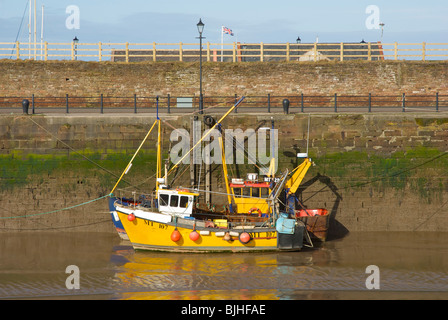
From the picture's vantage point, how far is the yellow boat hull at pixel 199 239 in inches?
704

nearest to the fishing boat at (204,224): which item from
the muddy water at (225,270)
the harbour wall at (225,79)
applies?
the muddy water at (225,270)

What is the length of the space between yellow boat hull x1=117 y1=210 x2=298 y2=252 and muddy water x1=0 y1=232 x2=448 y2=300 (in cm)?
27

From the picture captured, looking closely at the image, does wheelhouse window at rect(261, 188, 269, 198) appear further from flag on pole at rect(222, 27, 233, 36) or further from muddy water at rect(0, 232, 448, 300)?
flag on pole at rect(222, 27, 233, 36)

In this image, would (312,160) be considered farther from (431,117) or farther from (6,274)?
(6,274)

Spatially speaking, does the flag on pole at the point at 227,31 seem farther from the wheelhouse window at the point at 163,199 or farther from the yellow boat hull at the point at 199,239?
the yellow boat hull at the point at 199,239

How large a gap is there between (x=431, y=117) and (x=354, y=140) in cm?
263

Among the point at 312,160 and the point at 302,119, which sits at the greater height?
the point at 302,119

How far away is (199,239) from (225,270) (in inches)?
76.2

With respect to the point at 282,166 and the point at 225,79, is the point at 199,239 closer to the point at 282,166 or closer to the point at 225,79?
the point at 282,166

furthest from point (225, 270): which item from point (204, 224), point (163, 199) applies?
point (163, 199)

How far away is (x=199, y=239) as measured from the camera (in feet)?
58.6
